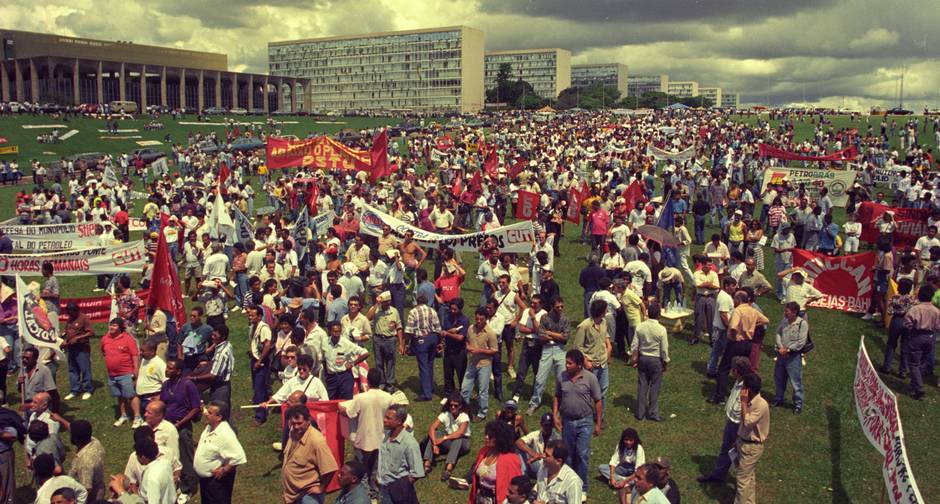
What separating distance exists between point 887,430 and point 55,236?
1847cm

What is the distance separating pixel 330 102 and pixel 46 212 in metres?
175

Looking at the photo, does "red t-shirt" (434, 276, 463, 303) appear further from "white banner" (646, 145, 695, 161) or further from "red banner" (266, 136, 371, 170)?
"white banner" (646, 145, 695, 161)

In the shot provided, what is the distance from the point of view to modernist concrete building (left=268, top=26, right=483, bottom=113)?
570 feet

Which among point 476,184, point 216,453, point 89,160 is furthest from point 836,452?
point 89,160

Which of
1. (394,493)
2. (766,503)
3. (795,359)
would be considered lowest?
(766,503)

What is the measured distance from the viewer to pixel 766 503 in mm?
8258

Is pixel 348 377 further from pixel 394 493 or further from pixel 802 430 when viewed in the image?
pixel 802 430

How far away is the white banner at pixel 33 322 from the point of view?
32.3 feet

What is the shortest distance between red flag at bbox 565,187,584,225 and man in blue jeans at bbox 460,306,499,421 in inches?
463

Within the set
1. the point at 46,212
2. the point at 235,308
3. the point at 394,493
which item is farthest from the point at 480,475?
the point at 46,212

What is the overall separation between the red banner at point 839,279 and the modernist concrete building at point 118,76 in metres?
101

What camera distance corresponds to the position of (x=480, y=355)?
33.1 ft

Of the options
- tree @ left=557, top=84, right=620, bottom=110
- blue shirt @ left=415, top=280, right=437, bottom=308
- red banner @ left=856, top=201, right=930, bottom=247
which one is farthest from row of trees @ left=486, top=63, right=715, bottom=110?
blue shirt @ left=415, top=280, right=437, bottom=308

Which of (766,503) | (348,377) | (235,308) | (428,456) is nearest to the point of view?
(766,503)
